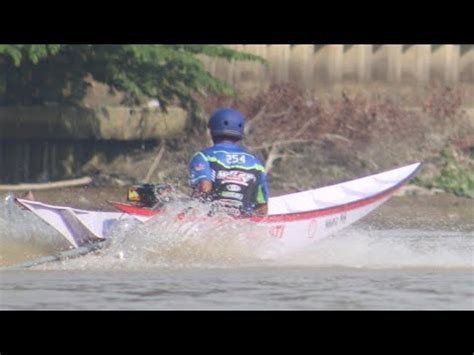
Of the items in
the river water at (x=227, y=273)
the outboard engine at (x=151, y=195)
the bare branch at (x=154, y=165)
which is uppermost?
the bare branch at (x=154, y=165)

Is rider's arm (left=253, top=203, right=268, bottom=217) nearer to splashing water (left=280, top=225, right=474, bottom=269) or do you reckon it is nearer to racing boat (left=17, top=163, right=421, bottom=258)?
racing boat (left=17, top=163, right=421, bottom=258)

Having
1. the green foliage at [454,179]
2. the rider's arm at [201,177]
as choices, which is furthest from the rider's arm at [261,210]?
the green foliage at [454,179]

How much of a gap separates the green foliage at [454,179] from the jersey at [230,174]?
28.3 ft

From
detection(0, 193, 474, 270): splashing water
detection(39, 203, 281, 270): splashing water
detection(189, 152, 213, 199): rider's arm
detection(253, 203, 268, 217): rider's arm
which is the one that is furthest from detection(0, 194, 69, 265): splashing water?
detection(253, 203, 268, 217): rider's arm

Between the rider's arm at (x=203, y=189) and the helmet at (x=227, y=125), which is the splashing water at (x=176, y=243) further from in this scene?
the helmet at (x=227, y=125)

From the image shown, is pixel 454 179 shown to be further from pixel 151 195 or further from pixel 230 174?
pixel 151 195

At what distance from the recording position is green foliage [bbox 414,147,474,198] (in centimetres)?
2388

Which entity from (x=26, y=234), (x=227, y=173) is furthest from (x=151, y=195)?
(x=26, y=234)

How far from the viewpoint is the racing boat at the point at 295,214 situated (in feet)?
50.8

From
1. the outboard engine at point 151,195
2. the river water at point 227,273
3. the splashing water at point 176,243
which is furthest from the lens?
the outboard engine at point 151,195

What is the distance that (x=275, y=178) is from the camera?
2425cm

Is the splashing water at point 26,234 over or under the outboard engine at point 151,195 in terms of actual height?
under

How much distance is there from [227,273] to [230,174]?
1287 millimetres

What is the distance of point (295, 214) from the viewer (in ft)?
54.0
